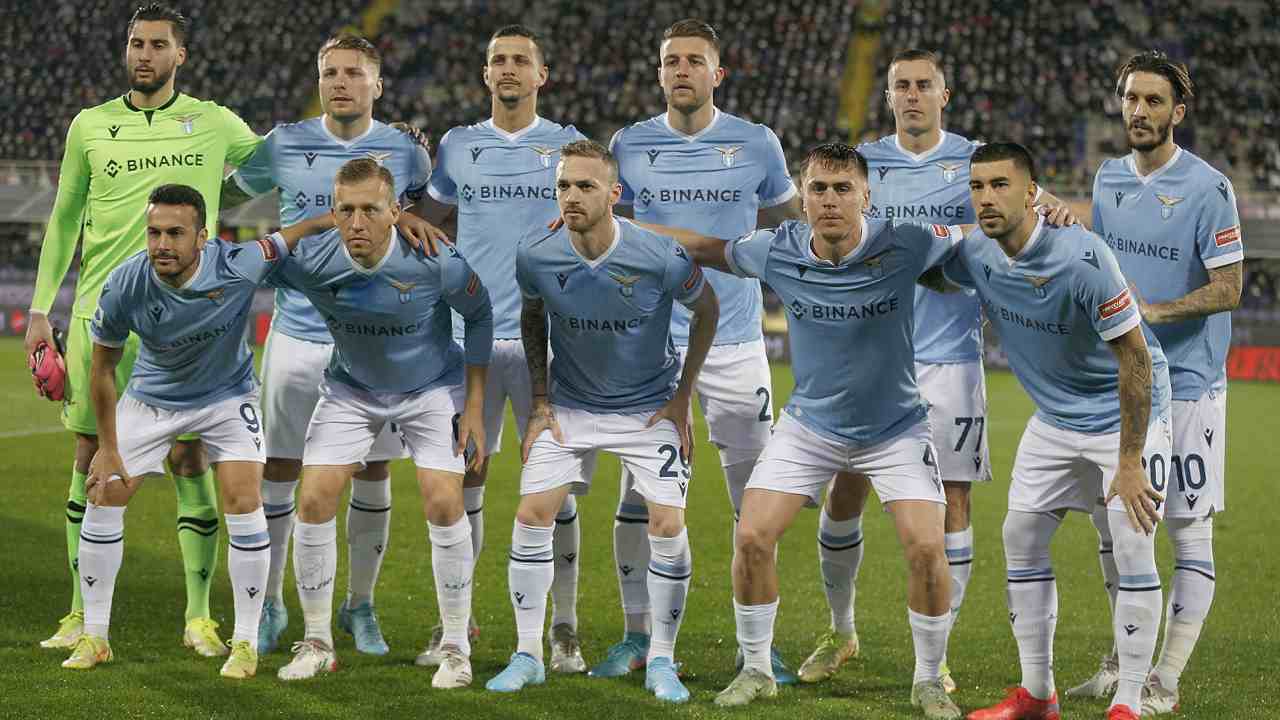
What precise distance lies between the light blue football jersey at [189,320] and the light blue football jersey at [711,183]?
5.15 ft

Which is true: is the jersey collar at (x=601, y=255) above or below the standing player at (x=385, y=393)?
above

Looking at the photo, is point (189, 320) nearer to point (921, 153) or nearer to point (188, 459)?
point (188, 459)

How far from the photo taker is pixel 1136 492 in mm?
5102

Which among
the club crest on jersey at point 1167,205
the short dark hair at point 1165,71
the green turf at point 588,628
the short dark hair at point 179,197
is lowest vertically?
the green turf at point 588,628

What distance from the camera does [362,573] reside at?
6.68 m

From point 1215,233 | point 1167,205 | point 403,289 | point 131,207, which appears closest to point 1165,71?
point 1167,205

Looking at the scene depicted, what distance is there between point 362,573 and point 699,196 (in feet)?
7.53

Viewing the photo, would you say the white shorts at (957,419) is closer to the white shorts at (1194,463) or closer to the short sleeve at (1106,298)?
the white shorts at (1194,463)

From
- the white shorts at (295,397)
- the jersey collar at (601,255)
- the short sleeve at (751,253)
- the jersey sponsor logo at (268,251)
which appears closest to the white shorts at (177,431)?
the white shorts at (295,397)

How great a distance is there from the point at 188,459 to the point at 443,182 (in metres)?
1.66

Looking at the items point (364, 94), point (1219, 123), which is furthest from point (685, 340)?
point (1219, 123)

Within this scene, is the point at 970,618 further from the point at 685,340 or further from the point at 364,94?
the point at 364,94

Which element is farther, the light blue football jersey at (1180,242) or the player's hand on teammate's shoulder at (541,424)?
the player's hand on teammate's shoulder at (541,424)

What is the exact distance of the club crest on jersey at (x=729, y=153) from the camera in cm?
641
